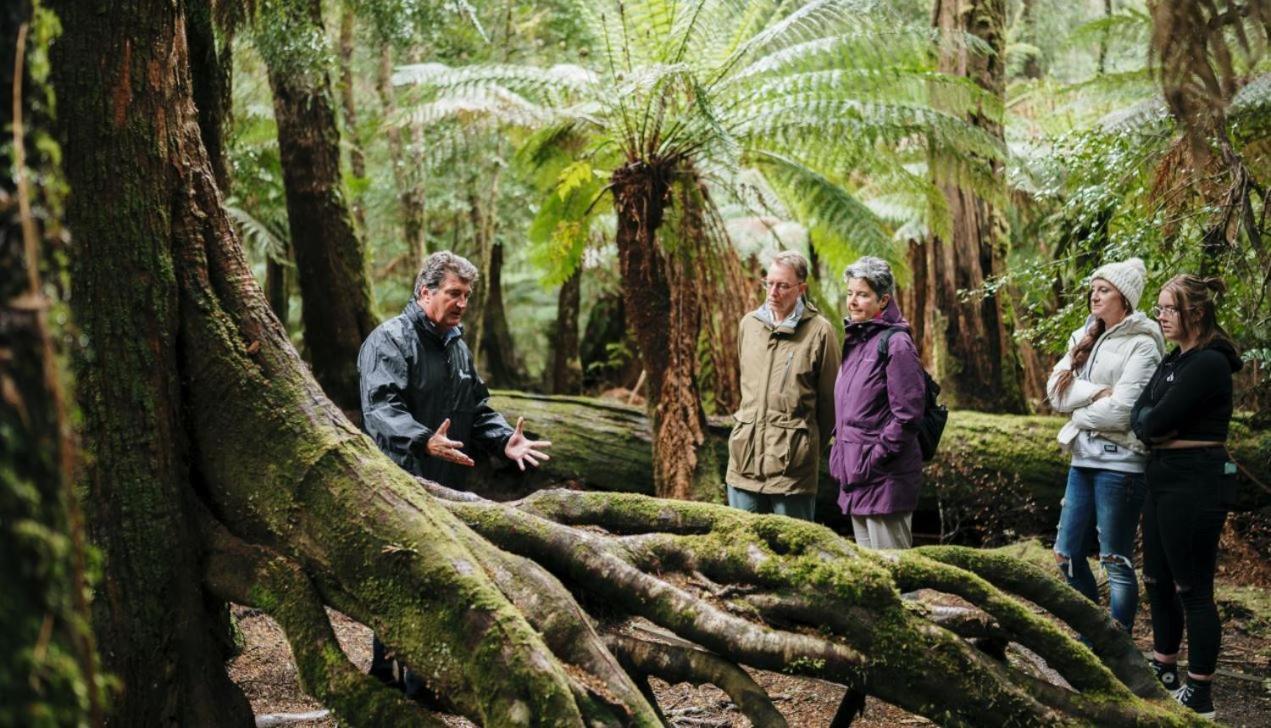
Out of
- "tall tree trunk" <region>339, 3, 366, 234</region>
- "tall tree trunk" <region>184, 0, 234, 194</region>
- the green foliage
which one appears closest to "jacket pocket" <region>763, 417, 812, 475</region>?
the green foliage

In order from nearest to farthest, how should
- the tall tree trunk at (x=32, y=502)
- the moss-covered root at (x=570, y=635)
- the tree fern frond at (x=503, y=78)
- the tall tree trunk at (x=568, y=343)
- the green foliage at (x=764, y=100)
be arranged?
the tall tree trunk at (x=32, y=502) → the moss-covered root at (x=570, y=635) → the green foliage at (x=764, y=100) → the tree fern frond at (x=503, y=78) → the tall tree trunk at (x=568, y=343)

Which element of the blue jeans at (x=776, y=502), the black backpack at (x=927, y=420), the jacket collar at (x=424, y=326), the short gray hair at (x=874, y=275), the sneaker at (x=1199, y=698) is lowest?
the sneaker at (x=1199, y=698)

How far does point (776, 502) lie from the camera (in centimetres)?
544

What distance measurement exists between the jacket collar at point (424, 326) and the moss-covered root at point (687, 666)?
64.7 inches

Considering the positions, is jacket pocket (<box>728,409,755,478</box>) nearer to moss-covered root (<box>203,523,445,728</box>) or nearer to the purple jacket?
the purple jacket

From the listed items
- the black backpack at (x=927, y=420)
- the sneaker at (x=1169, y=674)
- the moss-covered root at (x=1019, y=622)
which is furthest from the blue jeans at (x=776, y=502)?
the sneaker at (x=1169, y=674)

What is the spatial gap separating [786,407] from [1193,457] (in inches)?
75.4

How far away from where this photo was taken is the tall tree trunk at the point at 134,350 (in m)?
3.05

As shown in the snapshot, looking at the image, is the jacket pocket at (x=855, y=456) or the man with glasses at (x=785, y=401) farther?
the man with glasses at (x=785, y=401)

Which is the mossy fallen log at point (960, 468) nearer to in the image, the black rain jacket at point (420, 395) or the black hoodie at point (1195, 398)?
the black hoodie at point (1195, 398)

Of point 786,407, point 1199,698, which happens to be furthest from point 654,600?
point 1199,698

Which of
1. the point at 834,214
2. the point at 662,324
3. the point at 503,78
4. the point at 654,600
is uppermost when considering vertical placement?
the point at 503,78

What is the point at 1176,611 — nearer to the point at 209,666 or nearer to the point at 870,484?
the point at 870,484

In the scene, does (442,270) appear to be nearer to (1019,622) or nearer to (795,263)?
(795,263)
